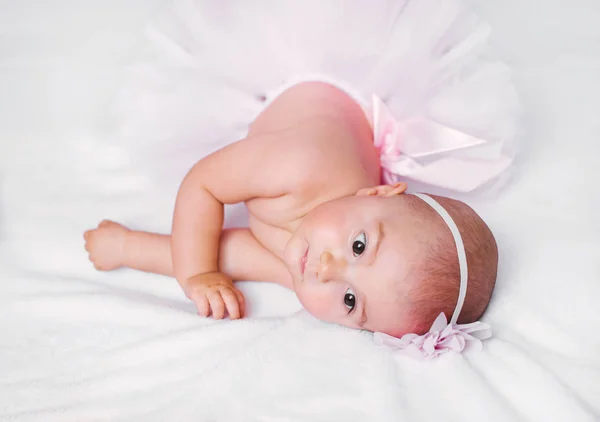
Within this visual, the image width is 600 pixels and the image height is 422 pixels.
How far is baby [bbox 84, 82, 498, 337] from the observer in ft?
3.63

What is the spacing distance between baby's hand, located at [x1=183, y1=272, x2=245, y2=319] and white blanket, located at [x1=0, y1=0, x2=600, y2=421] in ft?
0.10

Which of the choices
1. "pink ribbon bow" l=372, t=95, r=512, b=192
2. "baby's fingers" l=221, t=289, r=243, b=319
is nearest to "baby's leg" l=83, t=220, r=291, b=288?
"baby's fingers" l=221, t=289, r=243, b=319

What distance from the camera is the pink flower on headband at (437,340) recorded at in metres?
1.10

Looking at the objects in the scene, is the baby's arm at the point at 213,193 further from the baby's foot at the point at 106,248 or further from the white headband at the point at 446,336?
the white headband at the point at 446,336

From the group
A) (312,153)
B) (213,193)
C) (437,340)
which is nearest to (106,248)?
(213,193)

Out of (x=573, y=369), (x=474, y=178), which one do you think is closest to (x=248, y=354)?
(x=573, y=369)

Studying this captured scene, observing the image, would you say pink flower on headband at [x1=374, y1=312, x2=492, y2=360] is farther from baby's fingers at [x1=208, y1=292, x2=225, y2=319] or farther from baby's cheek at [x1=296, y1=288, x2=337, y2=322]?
baby's fingers at [x1=208, y1=292, x2=225, y2=319]

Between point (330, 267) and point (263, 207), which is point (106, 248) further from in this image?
point (330, 267)

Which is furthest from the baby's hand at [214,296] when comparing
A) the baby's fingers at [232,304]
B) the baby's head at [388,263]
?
the baby's head at [388,263]

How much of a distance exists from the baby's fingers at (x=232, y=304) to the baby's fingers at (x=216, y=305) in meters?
0.01

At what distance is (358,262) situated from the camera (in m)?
1.12

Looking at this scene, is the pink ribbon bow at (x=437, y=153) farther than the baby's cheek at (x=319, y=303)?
Yes

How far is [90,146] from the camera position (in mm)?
1626

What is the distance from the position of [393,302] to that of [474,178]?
0.48m
